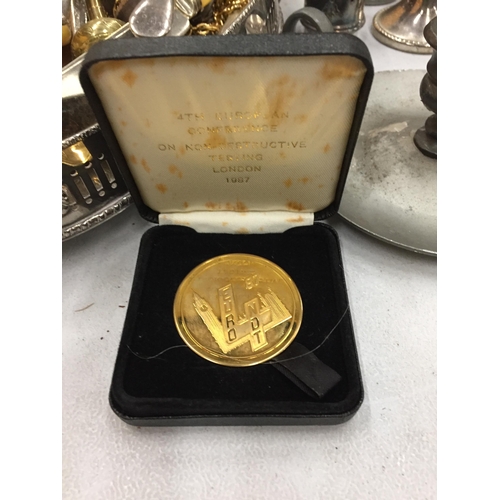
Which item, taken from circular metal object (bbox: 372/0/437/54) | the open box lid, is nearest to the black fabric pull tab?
the open box lid

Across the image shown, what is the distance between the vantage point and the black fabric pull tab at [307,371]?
0.51 meters

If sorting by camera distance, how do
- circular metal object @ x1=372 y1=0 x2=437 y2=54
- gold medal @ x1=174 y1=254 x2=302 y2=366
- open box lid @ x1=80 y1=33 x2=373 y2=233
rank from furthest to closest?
circular metal object @ x1=372 y1=0 x2=437 y2=54 → gold medal @ x1=174 y1=254 x2=302 y2=366 → open box lid @ x1=80 y1=33 x2=373 y2=233

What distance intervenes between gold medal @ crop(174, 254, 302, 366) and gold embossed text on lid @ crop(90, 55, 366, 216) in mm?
105

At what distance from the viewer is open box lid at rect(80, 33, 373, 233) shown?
0.44 m

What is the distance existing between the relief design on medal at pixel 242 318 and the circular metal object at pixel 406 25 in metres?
0.80

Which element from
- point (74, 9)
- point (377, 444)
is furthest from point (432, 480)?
point (74, 9)

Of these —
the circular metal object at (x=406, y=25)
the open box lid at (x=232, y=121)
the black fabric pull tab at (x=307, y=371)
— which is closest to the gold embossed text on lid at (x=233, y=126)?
the open box lid at (x=232, y=121)

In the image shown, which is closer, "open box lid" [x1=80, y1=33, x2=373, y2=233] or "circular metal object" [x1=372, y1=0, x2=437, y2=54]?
"open box lid" [x1=80, y1=33, x2=373, y2=233]

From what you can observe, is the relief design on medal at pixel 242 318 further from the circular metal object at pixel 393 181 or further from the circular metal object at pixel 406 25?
the circular metal object at pixel 406 25

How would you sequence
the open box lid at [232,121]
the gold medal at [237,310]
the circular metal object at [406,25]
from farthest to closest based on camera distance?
the circular metal object at [406,25]
the gold medal at [237,310]
the open box lid at [232,121]

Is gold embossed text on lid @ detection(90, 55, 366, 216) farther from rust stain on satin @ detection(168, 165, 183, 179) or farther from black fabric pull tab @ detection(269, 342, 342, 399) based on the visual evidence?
black fabric pull tab @ detection(269, 342, 342, 399)

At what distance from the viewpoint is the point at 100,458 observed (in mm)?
519

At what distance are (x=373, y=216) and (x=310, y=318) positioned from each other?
0.22 meters

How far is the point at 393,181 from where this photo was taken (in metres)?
0.71
